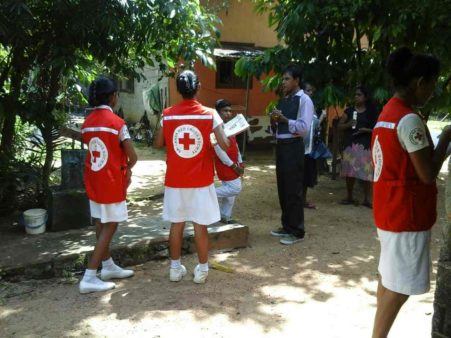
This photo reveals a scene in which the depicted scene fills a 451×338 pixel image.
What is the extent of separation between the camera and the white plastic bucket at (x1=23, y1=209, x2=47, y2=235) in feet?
15.3

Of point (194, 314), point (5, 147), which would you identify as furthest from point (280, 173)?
point (5, 147)

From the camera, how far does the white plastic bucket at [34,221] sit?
15.3ft

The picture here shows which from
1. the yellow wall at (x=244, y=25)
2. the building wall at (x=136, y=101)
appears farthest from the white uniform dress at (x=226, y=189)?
the building wall at (x=136, y=101)

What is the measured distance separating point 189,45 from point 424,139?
12.7ft

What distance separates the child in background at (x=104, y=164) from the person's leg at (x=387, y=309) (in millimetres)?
2063

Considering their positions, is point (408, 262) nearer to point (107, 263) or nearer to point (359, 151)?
point (107, 263)

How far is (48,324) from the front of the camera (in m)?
3.27

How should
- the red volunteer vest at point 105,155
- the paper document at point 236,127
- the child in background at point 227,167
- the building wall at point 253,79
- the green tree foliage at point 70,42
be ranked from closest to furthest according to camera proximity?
the red volunteer vest at point 105,155 < the paper document at point 236,127 < the green tree foliage at point 70,42 < the child in background at point 227,167 < the building wall at point 253,79

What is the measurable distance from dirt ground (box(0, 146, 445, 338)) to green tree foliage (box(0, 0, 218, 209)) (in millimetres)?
2096

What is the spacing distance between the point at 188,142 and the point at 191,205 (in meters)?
0.50

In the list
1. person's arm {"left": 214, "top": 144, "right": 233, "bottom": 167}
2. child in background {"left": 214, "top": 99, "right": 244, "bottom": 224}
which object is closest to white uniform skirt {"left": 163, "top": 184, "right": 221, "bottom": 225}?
person's arm {"left": 214, "top": 144, "right": 233, "bottom": 167}

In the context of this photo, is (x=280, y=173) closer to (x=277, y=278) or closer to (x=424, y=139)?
(x=277, y=278)

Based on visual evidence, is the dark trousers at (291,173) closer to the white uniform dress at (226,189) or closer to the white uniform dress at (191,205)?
the white uniform dress at (226,189)

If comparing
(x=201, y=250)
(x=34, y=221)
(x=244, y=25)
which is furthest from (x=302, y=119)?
(x=244, y=25)
